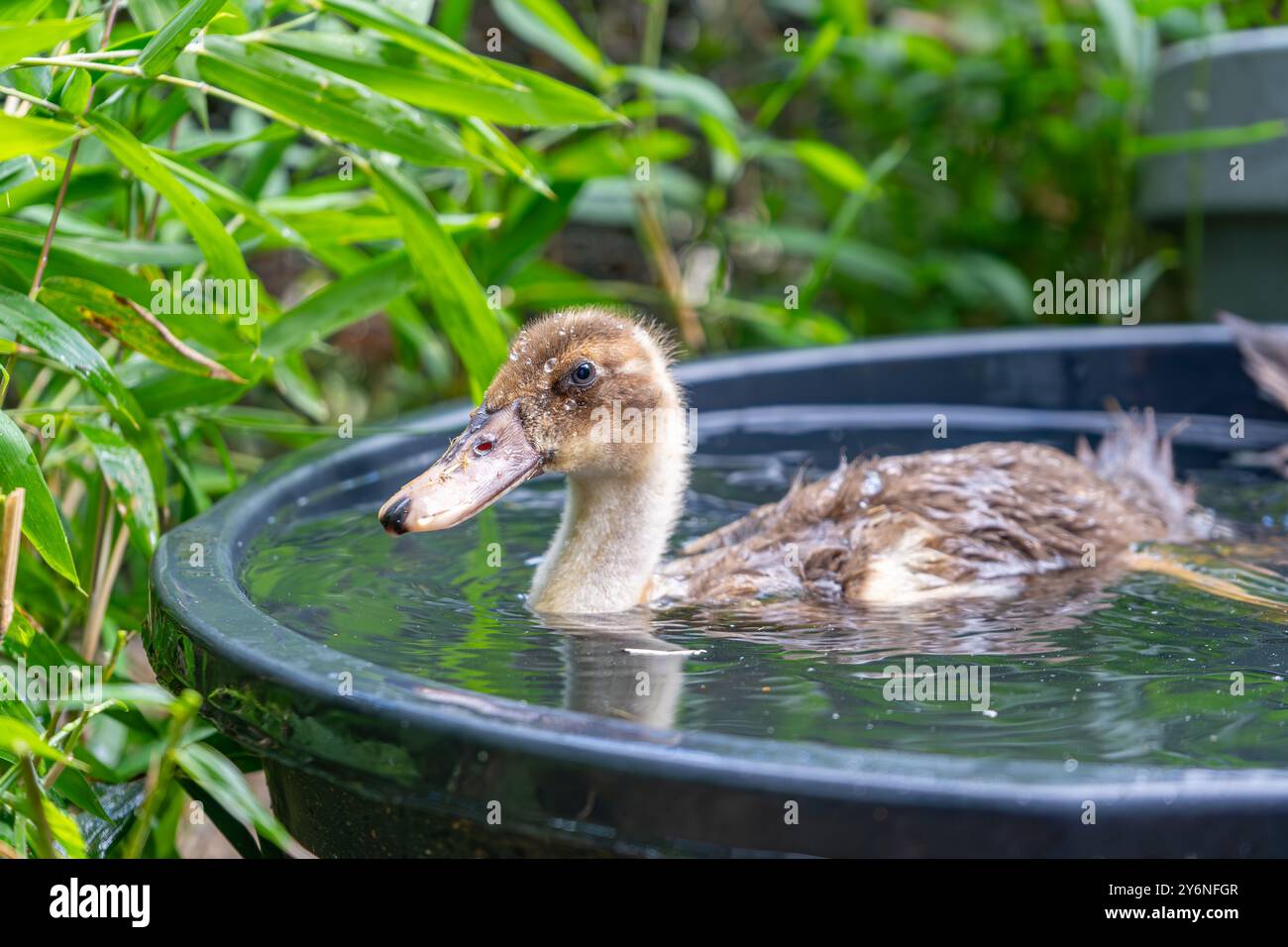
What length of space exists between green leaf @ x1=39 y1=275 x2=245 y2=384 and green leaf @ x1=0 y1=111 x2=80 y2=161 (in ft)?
2.02

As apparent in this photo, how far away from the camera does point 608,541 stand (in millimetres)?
2928

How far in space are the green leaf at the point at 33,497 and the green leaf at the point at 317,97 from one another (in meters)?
0.76

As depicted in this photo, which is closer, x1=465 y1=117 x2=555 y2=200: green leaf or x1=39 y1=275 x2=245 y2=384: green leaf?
x1=39 y1=275 x2=245 y2=384: green leaf

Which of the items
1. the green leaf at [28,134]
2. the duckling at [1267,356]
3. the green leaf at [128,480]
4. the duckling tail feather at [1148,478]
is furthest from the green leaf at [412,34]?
the duckling at [1267,356]

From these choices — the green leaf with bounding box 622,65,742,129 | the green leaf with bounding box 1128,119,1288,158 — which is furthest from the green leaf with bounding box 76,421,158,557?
the green leaf with bounding box 1128,119,1288,158

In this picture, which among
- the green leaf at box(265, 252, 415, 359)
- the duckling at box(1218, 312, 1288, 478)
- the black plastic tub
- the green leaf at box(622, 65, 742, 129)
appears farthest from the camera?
the green leaf at box(622, 65, 742, 129)

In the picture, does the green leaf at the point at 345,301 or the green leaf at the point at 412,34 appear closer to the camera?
the green leaf at the point at 412,34

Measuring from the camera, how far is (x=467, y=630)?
2639mm

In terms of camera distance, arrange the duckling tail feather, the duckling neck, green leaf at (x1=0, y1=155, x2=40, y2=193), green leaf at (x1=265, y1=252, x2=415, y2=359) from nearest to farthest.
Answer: green leaf at (x1=0, y1=155, x2=40, y2=193)
the duckling neck
green leaf at (x1=265, y1=252, x2=415, y2=359)
the duckling tail feather

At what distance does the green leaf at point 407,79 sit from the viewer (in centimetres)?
276

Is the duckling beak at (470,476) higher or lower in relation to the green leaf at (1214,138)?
lower

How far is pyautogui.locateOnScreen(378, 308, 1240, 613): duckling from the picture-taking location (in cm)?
282

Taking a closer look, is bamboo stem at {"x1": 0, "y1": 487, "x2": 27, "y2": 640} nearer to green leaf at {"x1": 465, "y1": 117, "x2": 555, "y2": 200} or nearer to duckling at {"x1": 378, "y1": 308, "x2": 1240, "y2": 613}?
duckling at {"x1": 378, "y1": 308, "x2": 1240, "y2": 613}

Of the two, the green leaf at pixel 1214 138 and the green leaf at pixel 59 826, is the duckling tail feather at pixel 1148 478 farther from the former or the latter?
the green leaf at pixel 59 826
